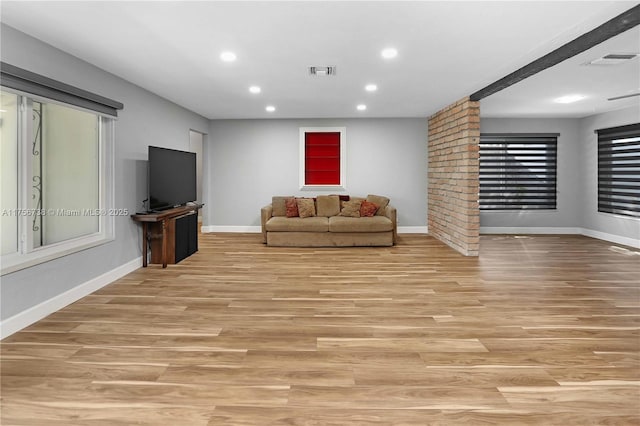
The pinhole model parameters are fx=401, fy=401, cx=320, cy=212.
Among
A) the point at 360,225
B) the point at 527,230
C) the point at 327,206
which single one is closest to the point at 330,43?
the point at 360,225

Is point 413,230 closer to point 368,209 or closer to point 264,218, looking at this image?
point 368,209

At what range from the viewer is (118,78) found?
4.68 metres

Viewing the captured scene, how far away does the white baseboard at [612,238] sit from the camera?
22.7 feet

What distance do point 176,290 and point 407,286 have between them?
8.12 ft

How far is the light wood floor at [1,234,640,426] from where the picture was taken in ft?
6.64

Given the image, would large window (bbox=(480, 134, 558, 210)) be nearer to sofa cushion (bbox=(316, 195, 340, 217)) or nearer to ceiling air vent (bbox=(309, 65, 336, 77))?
sofa cushion (bbox=(316, 195, 340, 217))

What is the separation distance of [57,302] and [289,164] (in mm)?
5378

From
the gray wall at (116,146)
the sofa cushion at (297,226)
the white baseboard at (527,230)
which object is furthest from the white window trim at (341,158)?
the white baseboard at (527,230)

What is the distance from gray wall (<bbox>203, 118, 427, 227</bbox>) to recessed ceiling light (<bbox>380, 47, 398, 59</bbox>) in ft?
13.9

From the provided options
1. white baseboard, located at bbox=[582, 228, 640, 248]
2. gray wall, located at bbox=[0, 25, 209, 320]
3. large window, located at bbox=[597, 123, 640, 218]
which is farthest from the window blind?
white baseboard, located at bbox=[582, 228, 640, 248]

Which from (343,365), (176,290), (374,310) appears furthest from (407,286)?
(176,290)

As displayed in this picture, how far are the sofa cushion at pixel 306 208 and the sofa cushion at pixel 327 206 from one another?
0.12 metres

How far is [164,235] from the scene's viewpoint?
17.3 ft

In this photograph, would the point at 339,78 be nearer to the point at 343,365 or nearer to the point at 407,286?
the point at 407,286
